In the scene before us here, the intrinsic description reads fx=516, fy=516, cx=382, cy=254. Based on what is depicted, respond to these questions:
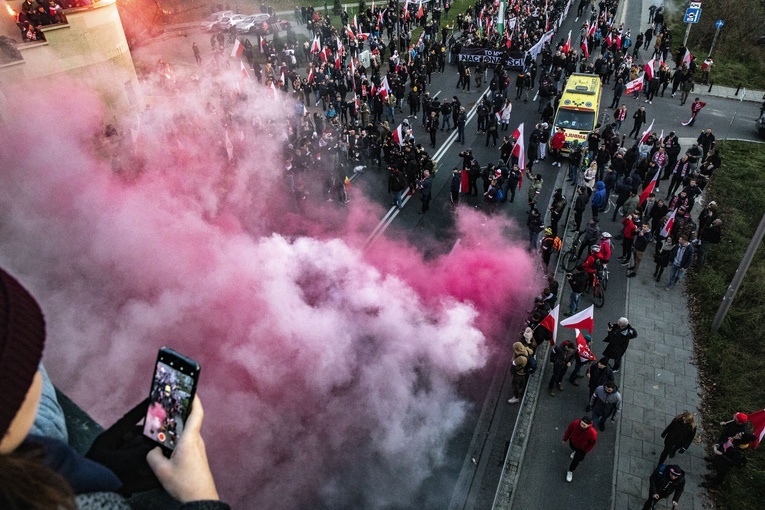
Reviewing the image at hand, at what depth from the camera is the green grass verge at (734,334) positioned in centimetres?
767

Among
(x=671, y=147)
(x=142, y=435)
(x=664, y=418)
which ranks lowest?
(x=664, y=418)

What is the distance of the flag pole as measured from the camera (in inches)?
348

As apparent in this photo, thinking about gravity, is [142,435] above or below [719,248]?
above

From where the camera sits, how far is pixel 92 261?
9484mm

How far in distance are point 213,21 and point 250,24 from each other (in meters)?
2.61

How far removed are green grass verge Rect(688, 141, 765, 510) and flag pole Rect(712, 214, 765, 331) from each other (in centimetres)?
32

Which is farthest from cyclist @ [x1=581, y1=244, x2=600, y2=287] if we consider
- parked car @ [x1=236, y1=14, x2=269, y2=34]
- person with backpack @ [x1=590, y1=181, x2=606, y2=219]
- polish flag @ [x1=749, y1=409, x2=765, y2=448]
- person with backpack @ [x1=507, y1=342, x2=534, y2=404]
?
parked car @ [x1=236, y1=14, x2=269, y2=34]

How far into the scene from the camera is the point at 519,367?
27.8ft

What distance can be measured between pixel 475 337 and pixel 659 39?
2274 cm

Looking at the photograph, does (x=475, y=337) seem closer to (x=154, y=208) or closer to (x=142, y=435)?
(x=154, y=208)

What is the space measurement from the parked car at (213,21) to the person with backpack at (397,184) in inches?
862

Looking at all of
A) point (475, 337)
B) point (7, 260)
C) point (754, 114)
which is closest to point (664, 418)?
point (475, 337)

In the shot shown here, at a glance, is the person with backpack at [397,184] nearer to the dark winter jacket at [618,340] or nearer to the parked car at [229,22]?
the dark winter jacket at [618,340]

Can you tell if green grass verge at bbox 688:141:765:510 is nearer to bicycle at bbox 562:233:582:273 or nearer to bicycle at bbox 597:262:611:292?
bicycle at bbox 597:262:611:292
